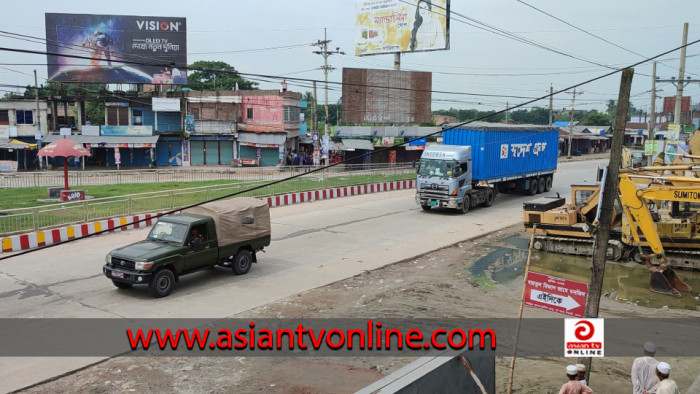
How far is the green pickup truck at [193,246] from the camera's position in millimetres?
11867

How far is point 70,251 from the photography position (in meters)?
16.4

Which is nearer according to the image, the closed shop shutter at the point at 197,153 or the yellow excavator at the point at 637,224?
the yellow excavator at the point at 637,224

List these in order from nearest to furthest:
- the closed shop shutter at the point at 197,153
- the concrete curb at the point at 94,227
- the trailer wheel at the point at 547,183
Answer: the concrete curb at the point at 94,227 < the trailer wheel at the point at 547,183 < the closed shop shutter at the point at 197,153

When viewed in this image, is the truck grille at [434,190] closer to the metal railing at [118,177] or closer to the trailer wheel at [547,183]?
the metal railing at [118,177]

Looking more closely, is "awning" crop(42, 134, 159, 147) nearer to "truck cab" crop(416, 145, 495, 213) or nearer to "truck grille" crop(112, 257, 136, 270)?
"truck cab" crop(416, 145, 495, 213)

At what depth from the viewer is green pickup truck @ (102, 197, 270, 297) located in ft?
38.9

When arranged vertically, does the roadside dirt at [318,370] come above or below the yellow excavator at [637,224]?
below

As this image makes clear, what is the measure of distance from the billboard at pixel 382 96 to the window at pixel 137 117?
60.9 feet

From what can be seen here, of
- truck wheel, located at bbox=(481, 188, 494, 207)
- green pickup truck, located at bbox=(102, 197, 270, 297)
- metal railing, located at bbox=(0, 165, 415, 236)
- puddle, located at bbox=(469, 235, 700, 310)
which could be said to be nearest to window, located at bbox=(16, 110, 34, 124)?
metal railing, located at bbox=(0, 165, 415, 236)

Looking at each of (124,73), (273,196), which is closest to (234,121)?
(124,73)

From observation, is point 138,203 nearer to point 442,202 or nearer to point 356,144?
point 442,202

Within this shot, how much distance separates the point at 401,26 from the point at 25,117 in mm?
34107

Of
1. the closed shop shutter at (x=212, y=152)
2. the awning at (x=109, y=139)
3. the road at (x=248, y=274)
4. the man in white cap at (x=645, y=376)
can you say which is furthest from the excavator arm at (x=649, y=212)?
the awning at (x=109, y=139)

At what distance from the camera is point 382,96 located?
5056cm
